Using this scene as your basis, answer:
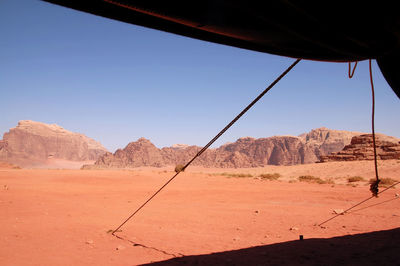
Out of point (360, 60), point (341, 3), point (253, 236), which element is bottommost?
point (253, 236)

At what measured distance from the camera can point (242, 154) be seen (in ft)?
307

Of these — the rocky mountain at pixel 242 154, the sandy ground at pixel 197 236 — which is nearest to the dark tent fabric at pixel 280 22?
the sandy ground at pixel 197 236

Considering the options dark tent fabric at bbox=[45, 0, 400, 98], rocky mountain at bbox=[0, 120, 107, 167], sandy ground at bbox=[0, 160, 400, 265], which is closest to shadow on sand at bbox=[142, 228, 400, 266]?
sandy ground at bbox=[0, 160, 400, 265]

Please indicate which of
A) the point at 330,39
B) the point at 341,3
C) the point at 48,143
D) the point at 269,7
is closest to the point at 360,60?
the point at 330,39

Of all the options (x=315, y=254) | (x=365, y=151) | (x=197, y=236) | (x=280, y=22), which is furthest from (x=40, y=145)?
(x=280, y=22)

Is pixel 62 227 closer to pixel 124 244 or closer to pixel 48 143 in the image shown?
pixel 124 244

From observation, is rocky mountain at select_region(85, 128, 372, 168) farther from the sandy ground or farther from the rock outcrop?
the sandy ground

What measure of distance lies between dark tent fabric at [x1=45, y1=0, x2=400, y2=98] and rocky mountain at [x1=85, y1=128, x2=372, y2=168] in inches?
3260

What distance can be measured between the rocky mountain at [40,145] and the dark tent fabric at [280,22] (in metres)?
125

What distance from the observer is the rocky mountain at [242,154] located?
89.1 m

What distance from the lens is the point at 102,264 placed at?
12.9 feet

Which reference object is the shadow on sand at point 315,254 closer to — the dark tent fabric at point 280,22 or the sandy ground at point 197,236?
the sandy ground at point 197,236

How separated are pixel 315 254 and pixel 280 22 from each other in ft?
12.0

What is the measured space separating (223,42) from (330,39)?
1076 millimetres
